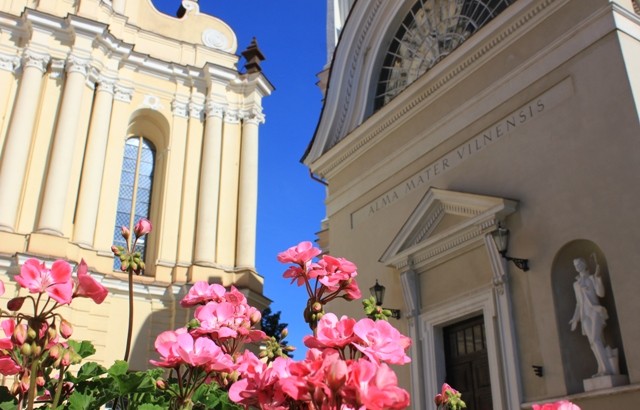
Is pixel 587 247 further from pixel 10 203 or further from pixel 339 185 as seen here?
pixel 10 203

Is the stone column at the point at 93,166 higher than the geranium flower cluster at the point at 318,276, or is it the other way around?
the stone column at the point at 93,166

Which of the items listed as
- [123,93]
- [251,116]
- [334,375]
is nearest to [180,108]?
[123,93]

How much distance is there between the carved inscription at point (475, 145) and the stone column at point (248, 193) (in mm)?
7746

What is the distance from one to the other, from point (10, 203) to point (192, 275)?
4663mm

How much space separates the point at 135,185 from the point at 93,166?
192cm

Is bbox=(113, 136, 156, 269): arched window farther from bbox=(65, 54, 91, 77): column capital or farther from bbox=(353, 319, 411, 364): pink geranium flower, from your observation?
bbox=(353, 319, 411, 364): pink geranium flower

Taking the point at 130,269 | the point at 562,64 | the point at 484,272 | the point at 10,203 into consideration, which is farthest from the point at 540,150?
the point at 10,203

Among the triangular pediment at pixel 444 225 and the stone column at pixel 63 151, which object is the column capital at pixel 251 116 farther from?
the triangular pediment at pixel 444 225

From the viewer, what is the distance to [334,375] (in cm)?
149

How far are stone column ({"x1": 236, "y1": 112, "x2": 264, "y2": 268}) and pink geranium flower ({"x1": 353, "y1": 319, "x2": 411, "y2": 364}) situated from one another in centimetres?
1598

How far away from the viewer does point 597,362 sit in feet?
20.9

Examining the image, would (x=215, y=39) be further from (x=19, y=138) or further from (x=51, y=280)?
(x=51, y=280)

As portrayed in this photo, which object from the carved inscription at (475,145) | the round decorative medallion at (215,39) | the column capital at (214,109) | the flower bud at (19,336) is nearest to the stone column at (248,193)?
the column capital at (214,109)

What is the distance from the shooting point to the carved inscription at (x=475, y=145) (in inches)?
299
